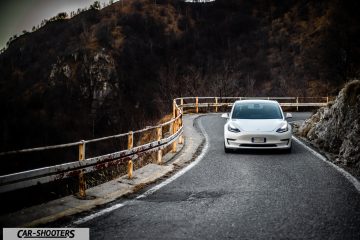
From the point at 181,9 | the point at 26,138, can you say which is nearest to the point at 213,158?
the point at 26,138

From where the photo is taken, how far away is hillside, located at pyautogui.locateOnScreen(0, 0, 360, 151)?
224 ft

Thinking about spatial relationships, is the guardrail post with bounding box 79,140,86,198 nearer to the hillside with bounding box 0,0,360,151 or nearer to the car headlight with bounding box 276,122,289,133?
the car headlight with bounding box 276,122,289,133

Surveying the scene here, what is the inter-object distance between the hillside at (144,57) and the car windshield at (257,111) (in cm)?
3948

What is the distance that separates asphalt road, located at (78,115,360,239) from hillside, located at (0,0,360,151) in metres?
43.9

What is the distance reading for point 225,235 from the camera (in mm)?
4160

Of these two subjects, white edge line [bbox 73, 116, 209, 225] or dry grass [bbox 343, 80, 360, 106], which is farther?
dry grass [bbox 343, 80, 360, 106]

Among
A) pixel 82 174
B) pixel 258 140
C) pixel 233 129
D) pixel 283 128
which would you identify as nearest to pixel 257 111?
pixel 283 128

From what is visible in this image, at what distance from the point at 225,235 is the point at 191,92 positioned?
3496cm

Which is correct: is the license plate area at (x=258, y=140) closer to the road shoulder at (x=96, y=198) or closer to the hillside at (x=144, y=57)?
the road shoulder at (x=96, y=198)

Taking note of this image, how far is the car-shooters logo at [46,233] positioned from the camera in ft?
13.5

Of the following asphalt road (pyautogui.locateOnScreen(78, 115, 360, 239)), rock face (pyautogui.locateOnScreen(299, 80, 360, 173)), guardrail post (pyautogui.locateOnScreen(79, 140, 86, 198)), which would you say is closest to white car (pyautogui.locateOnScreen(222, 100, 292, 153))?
rock face (pyautogui.locateOnScreen(299, 80, 360, 173))

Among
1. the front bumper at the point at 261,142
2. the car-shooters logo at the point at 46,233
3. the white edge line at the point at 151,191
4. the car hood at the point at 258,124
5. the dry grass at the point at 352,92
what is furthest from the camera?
the dry grass at the point at 352,92

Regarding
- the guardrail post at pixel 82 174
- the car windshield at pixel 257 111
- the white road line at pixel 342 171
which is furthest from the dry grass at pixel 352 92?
the guardrail post at pixel 82 174

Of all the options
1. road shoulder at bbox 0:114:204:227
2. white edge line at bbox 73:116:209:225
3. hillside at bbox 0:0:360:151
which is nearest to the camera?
road shoulder at bbox 0:114:204:227
